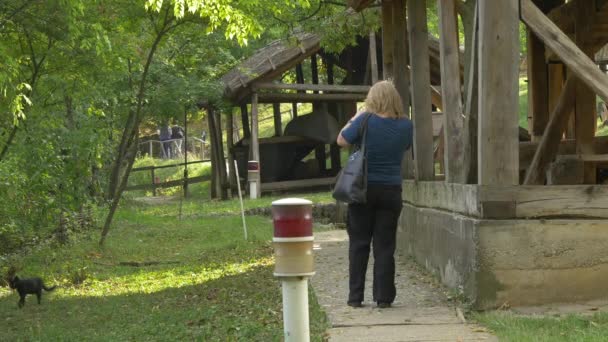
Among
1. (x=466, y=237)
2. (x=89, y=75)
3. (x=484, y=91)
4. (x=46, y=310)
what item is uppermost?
(x=89, y=75)

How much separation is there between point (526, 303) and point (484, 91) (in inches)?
A: 64.6

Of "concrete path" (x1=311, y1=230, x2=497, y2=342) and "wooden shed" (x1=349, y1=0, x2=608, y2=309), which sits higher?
"wooden shed" (x1=349, y1=0, x2=608, y2=309)

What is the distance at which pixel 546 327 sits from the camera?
6359 mm

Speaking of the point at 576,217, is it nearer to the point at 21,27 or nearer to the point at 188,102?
the point at 21,27

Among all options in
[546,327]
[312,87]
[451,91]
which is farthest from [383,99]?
[312,87]

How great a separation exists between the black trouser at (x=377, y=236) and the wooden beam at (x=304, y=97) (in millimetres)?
19303

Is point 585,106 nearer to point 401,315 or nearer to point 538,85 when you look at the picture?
point 538,85

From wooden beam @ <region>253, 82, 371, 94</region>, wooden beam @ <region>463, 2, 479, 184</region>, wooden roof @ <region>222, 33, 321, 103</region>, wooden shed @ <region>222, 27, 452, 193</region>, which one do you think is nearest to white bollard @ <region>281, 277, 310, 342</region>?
wooden beam @ <region>463, 2, 479, 184</region>

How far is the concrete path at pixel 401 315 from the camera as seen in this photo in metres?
6.39

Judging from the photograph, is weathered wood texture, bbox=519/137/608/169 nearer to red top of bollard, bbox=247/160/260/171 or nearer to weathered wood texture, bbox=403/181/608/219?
weathered wood texture, bbox=403/181/608/219

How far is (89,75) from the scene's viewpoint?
1413 cm

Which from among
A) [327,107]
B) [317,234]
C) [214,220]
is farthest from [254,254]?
[327,107]

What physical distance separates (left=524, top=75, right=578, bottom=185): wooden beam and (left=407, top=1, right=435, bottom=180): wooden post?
45.0 inches

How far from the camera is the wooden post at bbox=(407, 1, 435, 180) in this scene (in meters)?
10.2
